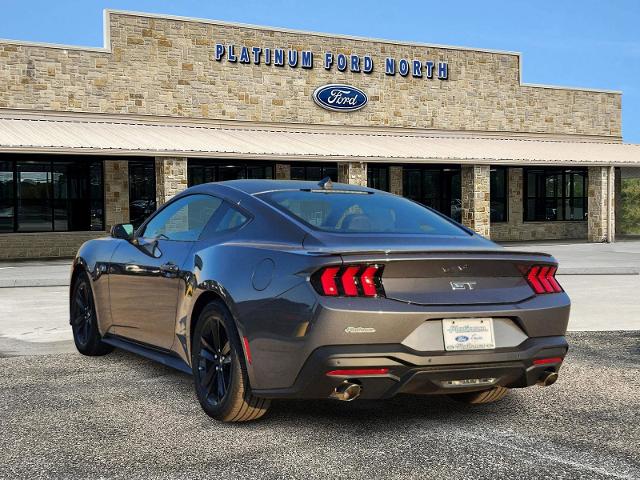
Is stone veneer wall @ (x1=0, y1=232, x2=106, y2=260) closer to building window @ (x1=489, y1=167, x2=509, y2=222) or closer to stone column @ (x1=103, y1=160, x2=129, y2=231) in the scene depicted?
stone column @ (x1=103, y1=160, x2=129, y2=231)

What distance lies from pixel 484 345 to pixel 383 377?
24.9 inches

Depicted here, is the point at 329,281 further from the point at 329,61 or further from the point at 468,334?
the point at 329,61

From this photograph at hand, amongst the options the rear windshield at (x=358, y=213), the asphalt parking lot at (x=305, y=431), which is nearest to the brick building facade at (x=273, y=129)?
the asphalt parking lot at (x=305, y=431)

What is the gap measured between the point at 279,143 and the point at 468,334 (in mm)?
21423

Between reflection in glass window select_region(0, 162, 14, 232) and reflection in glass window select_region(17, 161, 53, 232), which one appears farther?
reflection in glass window select_region(17, 161, 53, 232)

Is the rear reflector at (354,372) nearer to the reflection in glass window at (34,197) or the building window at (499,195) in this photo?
the reflection in glass window at (34,197)

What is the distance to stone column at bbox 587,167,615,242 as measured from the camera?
30.2 metres

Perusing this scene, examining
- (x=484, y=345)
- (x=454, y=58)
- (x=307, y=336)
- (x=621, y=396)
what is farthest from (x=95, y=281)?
(x=454, y=58)

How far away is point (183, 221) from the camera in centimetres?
671

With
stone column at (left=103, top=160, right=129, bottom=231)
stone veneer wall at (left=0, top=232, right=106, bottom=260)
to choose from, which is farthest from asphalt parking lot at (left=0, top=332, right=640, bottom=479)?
stone column at (left=103, top=160, right=129, bottom=231)

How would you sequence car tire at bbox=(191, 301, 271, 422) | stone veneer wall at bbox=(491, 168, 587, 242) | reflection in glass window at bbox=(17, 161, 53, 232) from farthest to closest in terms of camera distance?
stone veneer wall at bbox=(491, 168, 587, 242), reflection in glass window at bbox=(17, 161, 53, 232), car tire at bbox=(191, 301, 271, 422)

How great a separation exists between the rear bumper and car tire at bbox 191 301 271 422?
178mm

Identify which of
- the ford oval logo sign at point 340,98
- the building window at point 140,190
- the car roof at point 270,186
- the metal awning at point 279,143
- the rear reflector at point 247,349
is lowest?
the rear reflector at point 247,349

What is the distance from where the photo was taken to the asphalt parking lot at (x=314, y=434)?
179 inches
